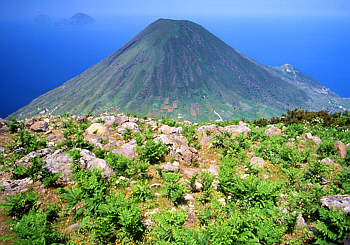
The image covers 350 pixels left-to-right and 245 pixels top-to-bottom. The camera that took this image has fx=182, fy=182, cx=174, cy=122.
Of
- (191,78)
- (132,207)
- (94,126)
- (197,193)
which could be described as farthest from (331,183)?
(191,78)

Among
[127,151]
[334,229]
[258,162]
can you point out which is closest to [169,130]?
[127,151]

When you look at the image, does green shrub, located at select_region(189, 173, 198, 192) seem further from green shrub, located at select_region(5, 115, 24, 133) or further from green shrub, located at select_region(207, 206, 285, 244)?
green shrub, located at select_region(5, 115, 24, 133)

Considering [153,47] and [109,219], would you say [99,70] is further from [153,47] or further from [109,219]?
[109,219]

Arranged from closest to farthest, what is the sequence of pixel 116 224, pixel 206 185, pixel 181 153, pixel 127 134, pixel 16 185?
pixel 116 224 < pixel 16 185 < pixel 206 185 < pixel 181 153 < pixel 127 134

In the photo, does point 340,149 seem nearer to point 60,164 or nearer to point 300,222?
point 300,222

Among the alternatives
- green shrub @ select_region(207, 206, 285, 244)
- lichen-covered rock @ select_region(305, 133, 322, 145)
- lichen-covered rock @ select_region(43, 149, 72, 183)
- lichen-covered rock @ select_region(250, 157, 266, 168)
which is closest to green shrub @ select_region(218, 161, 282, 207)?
green shrub @ select_region(207, 206, 285, 244)
